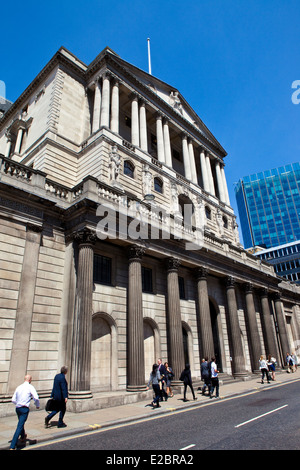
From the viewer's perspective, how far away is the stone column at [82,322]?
1370cm

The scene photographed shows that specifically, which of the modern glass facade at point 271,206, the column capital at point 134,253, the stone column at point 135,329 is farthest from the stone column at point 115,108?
the modern glass facade at point 271,206

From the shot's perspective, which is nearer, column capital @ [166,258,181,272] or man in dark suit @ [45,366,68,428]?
man in dark suit @ [45,366,68,428]

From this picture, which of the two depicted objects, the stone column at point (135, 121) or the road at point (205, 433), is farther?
the stone column at point (135, 121)

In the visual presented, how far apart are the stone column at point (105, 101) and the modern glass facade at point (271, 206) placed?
Answer: 133153mm

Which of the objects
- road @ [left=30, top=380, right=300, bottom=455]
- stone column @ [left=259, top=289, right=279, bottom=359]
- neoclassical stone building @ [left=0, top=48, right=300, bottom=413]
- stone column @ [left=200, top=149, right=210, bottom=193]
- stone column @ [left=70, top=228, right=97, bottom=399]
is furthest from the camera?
stone column @ [left=200, top=149, right=210, bottom=193]

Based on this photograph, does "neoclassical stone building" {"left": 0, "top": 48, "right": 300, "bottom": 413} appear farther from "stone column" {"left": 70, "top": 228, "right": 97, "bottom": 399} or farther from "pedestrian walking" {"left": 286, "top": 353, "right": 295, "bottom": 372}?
"pedestrian walking" {"left": 286, "top": 353, "right": 295, "bottom": 372}

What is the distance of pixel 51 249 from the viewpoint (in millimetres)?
16781

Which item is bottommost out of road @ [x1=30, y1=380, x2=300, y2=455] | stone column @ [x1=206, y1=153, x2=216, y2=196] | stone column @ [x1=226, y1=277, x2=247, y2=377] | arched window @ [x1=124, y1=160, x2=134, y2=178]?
road @ [x1=30, y1=380, x2=300, y2=455]

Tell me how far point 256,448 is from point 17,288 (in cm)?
1201

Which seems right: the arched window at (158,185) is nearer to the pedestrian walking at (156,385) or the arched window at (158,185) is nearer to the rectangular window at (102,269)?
the rectangular window at (102,269)

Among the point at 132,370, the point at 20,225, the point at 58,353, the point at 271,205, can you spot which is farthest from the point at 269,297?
the point at 271,205

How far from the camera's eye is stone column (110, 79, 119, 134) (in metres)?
25.2

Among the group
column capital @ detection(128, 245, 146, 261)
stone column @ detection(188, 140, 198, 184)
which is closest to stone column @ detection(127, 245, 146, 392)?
column capital @ detection(128, 245, 146, 261)

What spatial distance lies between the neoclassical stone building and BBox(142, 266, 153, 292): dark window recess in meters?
0.09
